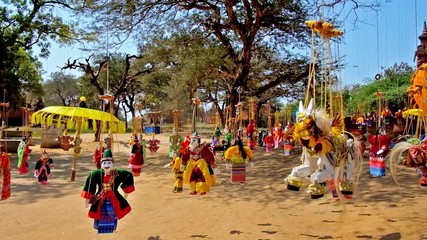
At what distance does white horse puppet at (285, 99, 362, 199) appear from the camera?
5.99 meters

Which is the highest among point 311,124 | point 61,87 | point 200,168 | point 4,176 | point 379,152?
point 61,87

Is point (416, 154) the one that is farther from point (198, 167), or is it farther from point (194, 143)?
point (194, 143)

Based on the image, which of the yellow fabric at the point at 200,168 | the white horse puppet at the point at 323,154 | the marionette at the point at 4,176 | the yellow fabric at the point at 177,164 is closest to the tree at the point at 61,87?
the marionette at the point at 4,176

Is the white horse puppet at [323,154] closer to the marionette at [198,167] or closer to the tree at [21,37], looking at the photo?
the marionette at [198,167]

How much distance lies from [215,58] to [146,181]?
7963 mm

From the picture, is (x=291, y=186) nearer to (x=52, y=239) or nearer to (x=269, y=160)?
(x=52, y=239)

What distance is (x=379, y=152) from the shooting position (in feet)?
34.5

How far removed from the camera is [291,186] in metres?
6.36

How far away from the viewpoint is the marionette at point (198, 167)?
26.3ft

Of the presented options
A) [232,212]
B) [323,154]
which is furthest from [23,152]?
[323,154]

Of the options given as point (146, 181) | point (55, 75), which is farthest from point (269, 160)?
point (55, 75)

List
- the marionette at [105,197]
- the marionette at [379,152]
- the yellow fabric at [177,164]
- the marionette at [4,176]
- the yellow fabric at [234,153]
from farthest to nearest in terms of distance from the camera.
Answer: the marionette at [379,152] < the yellow fabric at [234,153] < the yellow fabric at [177,164] < the marionette at [4,176] < the marionette at [105,197]

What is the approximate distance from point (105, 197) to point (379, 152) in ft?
23.8

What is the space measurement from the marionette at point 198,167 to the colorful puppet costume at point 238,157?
62cm
